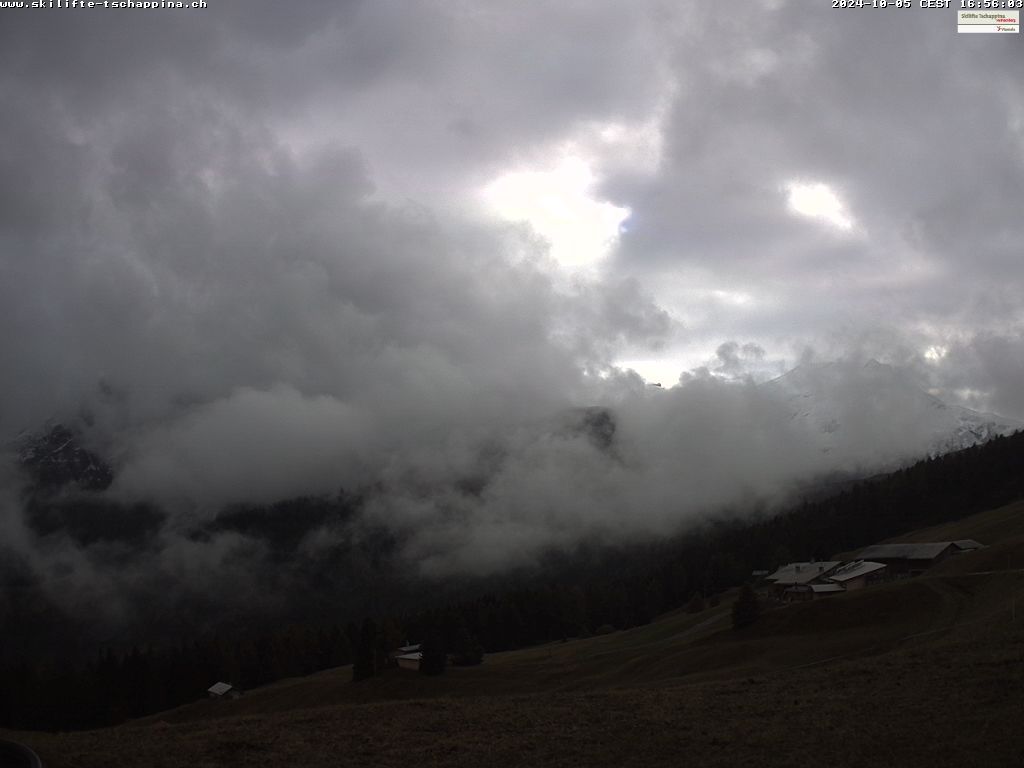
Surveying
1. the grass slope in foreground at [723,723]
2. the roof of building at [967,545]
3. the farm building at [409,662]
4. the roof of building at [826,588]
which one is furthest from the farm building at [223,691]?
the roof of building at [967,545]

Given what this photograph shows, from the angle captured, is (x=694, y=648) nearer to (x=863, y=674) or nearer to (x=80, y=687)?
(x=863, y=674)

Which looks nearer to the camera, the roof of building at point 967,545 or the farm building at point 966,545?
the farm building at point 966,545

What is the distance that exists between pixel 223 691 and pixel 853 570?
3611 inches

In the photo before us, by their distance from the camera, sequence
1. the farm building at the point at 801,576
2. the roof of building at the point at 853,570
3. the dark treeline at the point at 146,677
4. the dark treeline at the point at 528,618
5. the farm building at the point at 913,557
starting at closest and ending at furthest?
1. the roof of building at the point at 853,570
2. the dark treeline at the point at 146,677
3. the farm building at the point at 913,557
4. the dark treeline at the point at 528,618
5. the farm building at the point at 801,576

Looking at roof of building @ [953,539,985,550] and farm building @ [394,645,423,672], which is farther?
roof of building @ [953,539,985,550]

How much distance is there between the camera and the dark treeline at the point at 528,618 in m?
101

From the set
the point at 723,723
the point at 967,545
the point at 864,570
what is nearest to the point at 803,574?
the point at 864,570

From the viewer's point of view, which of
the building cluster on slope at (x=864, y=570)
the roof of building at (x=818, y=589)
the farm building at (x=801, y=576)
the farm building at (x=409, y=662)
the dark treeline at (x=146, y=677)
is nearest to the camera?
the roof of building at (x=818, y=589)

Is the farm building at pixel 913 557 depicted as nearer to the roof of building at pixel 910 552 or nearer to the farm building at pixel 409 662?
the roof of building at pixel 910 552

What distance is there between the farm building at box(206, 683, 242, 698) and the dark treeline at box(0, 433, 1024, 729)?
157 inches

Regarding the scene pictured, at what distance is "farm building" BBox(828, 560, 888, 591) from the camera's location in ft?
313

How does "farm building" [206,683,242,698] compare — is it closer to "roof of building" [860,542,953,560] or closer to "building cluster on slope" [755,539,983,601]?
"building cluster on slope" [755,539,983,601]

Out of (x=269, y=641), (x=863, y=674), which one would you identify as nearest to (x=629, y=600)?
(x=269, y=641)

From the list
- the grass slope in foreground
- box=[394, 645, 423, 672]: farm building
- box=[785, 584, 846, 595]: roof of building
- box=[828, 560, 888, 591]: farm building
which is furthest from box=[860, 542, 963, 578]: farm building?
box=[394, 645, 423, 672]: farm building
